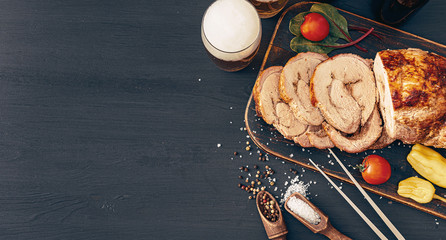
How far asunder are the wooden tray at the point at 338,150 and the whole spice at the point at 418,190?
4cm

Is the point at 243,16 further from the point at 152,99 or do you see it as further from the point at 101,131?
the point at 101,131

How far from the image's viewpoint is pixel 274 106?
229 cm

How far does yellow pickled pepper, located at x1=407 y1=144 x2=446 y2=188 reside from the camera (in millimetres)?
2268

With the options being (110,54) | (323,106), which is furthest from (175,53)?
(323,106)

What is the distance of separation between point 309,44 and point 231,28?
2.22ft

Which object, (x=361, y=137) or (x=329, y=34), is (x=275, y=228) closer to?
(x=361, y=137)

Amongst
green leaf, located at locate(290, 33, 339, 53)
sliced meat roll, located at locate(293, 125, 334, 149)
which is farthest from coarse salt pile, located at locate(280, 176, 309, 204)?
green leaf, located at locate(290, 33, 339, 53)

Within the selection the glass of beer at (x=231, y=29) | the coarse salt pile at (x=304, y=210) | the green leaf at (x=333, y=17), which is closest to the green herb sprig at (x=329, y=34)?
the green leaf at (x=333, y=17)

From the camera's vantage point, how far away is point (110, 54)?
2477mm

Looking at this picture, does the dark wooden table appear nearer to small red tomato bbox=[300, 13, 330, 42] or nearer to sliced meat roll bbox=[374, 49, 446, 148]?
small red tomato bbox=[300, 13, 330, 42]

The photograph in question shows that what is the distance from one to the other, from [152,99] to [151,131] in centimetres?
24

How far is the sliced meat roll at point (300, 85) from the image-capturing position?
2223 millimetres

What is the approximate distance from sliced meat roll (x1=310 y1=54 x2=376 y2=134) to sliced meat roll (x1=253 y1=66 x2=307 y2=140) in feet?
0.66

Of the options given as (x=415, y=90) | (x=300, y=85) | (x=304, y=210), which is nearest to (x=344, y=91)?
(x=300, y=85)
